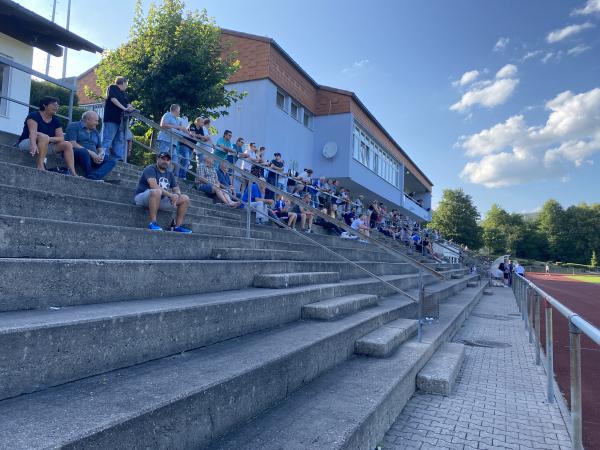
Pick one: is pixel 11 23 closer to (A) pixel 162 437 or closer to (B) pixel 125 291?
(B) pixel 125 291

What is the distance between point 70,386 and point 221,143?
25.4 feet

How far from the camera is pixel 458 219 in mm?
62531

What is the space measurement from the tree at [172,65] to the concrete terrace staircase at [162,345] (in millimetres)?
9019

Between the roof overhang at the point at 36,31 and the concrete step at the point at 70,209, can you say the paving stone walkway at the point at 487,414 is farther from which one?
the roof overhang at the point at 36,31

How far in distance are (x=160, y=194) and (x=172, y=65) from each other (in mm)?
10087

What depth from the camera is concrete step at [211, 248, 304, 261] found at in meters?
4.76

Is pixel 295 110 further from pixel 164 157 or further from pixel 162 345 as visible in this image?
pixel 162 345

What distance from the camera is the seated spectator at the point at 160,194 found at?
15.2ft

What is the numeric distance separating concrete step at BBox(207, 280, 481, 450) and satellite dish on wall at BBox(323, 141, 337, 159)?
1687cm

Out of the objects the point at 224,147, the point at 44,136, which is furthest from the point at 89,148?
the point at 224,147

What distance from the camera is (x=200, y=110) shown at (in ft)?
44.9

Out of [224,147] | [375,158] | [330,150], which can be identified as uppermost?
[375,158]

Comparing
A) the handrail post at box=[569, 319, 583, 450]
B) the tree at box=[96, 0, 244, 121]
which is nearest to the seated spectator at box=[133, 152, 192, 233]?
the handrail post at box=[569, 319, 583, 450]

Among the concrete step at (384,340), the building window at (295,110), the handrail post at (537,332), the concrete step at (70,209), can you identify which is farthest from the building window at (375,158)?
the concrete step at (70,209)
